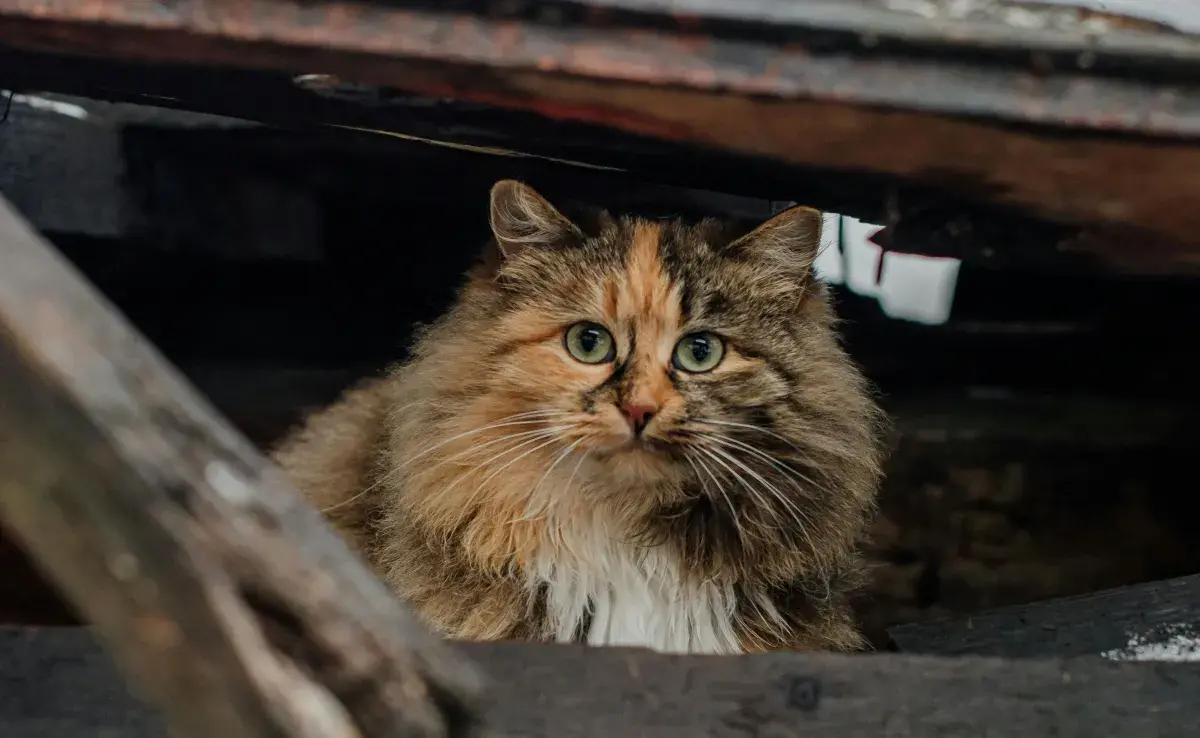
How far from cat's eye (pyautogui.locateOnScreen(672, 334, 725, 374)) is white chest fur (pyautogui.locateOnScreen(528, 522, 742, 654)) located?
0.94 feet

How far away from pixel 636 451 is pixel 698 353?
0.75ft

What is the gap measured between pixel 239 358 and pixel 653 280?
4.23ft

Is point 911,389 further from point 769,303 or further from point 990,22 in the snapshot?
point 990,22

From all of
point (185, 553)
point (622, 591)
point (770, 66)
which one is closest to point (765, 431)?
point (622, 591)

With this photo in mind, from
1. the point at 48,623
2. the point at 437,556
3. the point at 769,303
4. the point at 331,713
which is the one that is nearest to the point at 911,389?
the point at 769,303

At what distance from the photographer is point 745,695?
119 cm

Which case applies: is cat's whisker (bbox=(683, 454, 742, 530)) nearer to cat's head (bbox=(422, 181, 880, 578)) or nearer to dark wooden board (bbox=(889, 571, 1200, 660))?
cat's head (bbox=(422, 181, 880, 578))

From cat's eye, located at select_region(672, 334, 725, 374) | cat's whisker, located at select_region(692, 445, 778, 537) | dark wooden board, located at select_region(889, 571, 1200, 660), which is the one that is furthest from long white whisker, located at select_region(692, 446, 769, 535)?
dark wooden board, located at select_region(889, 571, 1200, 660)

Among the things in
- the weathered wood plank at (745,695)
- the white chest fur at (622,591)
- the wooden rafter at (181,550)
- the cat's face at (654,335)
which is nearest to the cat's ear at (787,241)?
the cat's face at (654,335)

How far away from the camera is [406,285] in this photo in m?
2.54

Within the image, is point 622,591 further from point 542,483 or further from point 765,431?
point 765,431

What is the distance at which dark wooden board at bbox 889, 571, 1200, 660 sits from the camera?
4.85 feet

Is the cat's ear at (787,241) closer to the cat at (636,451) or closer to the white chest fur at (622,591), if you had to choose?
the cat at (636,451)

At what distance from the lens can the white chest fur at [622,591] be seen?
1.58 m
